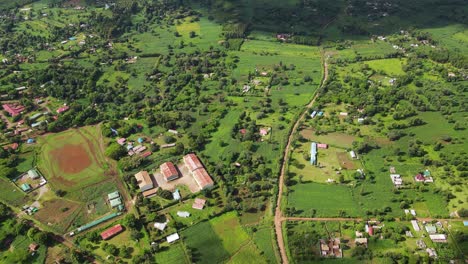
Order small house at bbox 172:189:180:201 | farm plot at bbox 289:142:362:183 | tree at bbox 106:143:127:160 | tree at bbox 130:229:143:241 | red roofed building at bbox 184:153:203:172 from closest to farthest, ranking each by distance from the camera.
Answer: tree at bbox 130:229:143:241, small house at bbox 172:189:180:201, farm plot at bbox 289:142:362:183, red roofed building at bbox 184:153:203:172, tree at bbox 106:143:127:160

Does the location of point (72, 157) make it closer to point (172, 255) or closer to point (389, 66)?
point (172, 255)

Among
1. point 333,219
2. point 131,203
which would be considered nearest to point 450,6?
point 333,219

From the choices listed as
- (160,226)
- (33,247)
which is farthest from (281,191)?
(33,247)

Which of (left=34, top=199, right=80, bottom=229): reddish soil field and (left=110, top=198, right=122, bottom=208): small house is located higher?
(left=110, top=198, right=122, bottom=208): small house

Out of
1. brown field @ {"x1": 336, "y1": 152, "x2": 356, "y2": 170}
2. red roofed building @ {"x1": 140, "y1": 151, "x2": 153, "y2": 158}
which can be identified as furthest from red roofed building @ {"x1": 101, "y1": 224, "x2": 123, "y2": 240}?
brown field @ {"x1": 336, "y1": 152, "x2": 356, "y2": 170}

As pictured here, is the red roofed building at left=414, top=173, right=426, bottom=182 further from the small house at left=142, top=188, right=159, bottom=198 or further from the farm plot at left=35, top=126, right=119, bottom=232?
the farm plot at left=35, top=126, right=119, bottom=232

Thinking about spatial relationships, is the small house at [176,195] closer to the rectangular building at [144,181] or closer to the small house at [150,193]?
the small house at [150,193]
